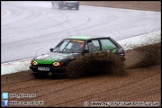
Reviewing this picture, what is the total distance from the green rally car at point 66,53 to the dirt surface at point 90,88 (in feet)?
0.92

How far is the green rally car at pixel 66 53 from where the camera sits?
1146 centimetres

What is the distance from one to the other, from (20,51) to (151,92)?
8132mm

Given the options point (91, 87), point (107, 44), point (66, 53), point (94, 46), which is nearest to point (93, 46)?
point (94, 46)

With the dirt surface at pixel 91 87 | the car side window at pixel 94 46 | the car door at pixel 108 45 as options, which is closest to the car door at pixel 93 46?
the car side window at pixel 94 46

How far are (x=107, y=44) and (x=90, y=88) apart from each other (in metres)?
3.33

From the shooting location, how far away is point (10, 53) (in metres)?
16.0

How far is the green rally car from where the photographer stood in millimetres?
11461

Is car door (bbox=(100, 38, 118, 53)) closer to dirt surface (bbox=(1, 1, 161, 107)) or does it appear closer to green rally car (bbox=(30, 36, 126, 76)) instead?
green rally car (bbox=(30, 36, 126, 76))

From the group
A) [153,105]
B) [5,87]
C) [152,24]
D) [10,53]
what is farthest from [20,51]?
[152,24]

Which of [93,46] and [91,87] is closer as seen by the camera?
[91,87]

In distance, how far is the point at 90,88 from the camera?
998 cm

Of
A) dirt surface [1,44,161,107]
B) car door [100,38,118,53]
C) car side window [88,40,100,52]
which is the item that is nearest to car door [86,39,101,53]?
car side window [88,40,100,52]

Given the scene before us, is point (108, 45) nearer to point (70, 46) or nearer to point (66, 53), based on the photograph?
point (70, 46)

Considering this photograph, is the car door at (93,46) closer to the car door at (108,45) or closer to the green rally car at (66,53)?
the green rally car at (66,53)
